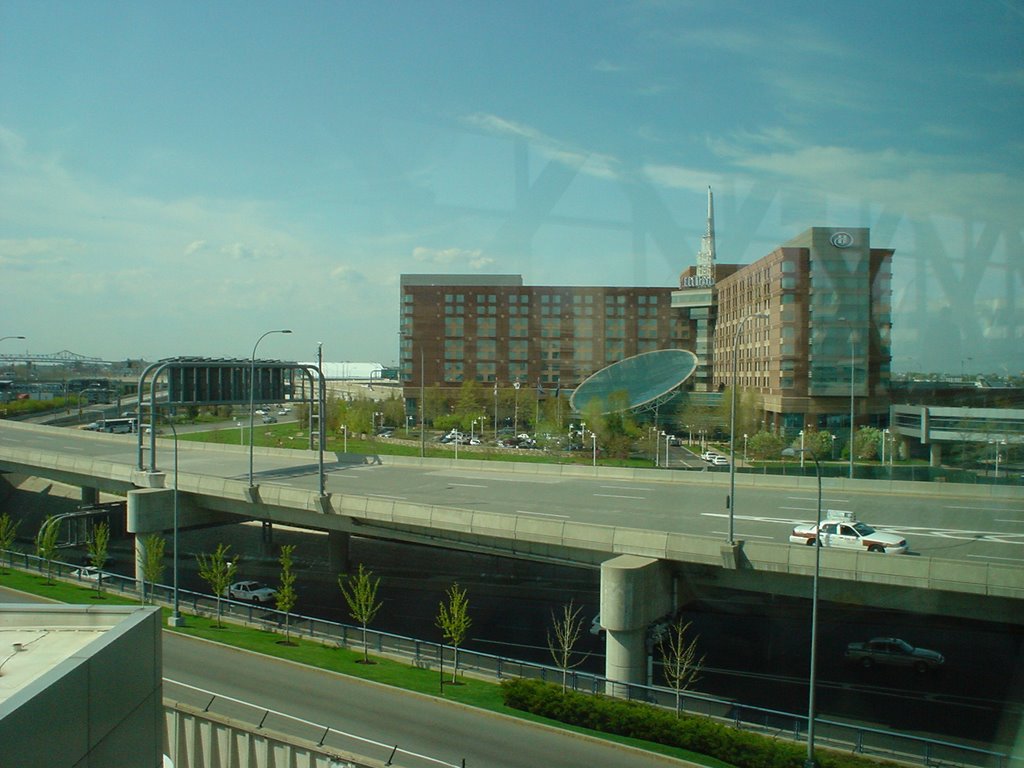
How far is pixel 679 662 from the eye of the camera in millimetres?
11383

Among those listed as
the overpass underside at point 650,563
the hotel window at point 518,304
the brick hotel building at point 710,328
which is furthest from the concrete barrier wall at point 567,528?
the hotel window at point 518,304

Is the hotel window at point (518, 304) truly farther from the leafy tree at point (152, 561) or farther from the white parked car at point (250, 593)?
the leafy tree at point (152, 561)

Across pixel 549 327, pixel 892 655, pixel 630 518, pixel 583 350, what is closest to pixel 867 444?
pixel 892 655

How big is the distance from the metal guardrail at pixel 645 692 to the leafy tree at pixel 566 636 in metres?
0.71

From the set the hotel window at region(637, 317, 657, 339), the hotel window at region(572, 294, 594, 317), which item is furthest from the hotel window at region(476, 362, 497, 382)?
the hotel window at region(637, 317, 657, 339)

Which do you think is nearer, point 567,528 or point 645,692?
point 645,692

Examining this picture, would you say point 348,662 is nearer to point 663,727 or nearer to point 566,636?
point 566,636

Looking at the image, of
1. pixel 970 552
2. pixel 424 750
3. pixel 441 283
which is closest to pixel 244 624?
pixel 424 750

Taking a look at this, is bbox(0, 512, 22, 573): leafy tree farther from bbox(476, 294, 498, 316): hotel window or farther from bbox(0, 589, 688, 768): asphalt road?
bbox(476, 294, 498, 316): hotel window

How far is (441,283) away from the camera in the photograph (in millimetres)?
39000

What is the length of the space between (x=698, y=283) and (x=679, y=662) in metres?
21.9

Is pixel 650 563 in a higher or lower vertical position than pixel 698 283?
lower

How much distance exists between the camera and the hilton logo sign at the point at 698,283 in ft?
101

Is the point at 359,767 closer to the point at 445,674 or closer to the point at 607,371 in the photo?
the point at 445,674
